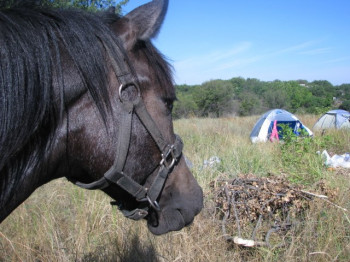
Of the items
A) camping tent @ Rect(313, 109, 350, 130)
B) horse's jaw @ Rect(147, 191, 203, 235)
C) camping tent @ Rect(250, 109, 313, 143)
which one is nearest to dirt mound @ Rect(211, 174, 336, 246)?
horse's jaw @ Rect(147, 191, 203, 235)

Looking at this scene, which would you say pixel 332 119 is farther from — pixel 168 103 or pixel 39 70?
pixel 39 70

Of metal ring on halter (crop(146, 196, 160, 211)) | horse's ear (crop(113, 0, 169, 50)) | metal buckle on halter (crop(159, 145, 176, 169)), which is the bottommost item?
metal ring on halter (crop(146, 196, 160, 211))

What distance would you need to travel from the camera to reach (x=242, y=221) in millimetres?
2932

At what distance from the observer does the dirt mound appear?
2.85m

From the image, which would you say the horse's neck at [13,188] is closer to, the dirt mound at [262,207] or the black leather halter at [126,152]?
the black leather halter at [126,152]

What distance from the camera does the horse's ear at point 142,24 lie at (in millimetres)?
1244

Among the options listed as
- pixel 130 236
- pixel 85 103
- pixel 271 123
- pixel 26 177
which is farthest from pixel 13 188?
pixel 271 123

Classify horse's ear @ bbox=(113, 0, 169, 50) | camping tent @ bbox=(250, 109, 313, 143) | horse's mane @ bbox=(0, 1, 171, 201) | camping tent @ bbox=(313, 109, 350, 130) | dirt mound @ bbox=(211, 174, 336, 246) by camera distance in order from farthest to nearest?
1. camping tent @ bbox=(313, 109, 350, 130)
2. camping tent @ bbox=(250, 109, 313, 143)
3. dirt mound @ bbox=(211, 174, 336, 246)
4. horse's ear @ bbox=(113, 0, 169, 50)
5. horse's mane @ bbox=(0, 1, 171, 201)

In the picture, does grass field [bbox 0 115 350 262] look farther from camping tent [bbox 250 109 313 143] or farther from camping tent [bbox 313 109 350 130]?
camping tent [bbox 313 109 350 130]

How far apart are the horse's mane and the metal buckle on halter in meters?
0.35

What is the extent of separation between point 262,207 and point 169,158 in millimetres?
1896

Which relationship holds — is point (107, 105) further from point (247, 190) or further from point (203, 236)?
point (247, 190)

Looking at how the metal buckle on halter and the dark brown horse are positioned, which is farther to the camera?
the metal buckle on halter

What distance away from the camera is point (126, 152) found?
47.6 inches
